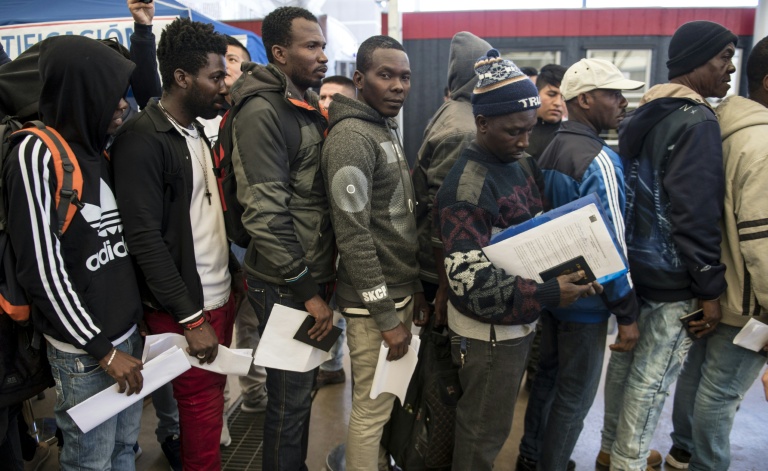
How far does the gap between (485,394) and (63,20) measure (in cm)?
435

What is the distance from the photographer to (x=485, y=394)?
1.95m

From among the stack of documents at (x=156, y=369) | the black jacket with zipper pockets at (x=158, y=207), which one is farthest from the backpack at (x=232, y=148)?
the stack of documents at (x=156, y=369)

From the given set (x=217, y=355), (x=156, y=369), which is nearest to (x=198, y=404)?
(x=217, y=355)

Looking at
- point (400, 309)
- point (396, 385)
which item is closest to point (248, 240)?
point (400, 309)

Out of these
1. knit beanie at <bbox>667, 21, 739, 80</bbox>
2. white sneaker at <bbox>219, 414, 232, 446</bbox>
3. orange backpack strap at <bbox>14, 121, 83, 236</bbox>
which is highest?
knit beanie at <bbox>667, 21, 739, 80</bbox>

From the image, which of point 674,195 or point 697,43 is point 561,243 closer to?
point 674,195

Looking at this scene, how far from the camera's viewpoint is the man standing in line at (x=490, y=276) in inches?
71.1

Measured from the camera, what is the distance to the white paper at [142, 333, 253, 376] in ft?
5.94

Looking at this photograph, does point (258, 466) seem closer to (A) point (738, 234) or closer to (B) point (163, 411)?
(B) point (163, 411)

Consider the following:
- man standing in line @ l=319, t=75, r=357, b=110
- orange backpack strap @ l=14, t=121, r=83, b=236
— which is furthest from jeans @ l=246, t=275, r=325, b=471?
man standing in line @ l=319, t=75, r=357, b=110

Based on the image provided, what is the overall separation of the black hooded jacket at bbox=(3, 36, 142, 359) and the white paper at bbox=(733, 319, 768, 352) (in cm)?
235

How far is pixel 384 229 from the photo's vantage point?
2.04 meters

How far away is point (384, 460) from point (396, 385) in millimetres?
622

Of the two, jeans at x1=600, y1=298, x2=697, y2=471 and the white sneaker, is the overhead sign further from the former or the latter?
jeans at x1=600, y1=298, x2=697, y2=471
